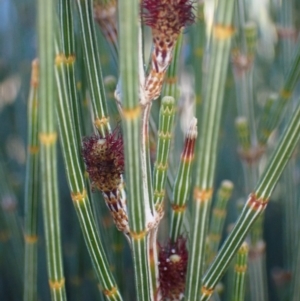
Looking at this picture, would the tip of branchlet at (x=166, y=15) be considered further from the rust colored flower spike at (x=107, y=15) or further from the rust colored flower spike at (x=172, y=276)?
the rust colored flower spike at (x=172, y=276)

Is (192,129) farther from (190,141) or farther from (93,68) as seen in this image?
(93,68)

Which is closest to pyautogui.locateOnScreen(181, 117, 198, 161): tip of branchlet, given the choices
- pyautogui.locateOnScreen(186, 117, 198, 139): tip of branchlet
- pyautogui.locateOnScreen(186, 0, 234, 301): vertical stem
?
pyautogui.locateOnScreen(186, 117, 198, 139): tip of branchlet

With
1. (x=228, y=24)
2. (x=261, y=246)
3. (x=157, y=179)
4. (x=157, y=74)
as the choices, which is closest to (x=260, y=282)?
(x=261, y=246)

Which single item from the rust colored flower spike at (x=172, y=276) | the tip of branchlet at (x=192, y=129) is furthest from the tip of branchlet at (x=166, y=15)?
the rust colored flower spike at (x=172, y=276)

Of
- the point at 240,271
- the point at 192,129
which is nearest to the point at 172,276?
the point at 240,271

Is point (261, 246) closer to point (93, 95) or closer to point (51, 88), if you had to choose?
point (93, 95)

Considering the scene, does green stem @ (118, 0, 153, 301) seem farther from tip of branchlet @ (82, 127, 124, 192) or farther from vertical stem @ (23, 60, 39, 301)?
vertical stem @ (23, 60, 39, 301)
